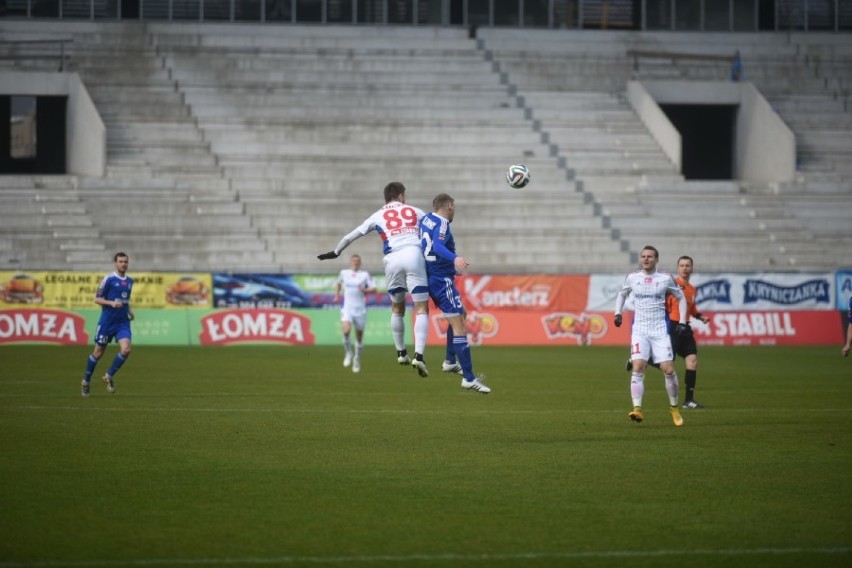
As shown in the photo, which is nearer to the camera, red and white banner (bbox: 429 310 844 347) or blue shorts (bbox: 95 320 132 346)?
blue shorts (bbox: 95 320 132 346)

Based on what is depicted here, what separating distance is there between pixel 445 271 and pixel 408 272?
0.47m

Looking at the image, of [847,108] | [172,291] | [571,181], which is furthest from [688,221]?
[172,291]

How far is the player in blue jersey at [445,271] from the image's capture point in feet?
53.7

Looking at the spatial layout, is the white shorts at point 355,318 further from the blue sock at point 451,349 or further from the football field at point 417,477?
the blue sock at point 451,349

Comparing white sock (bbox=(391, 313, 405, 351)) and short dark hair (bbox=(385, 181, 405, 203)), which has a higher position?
short dark hair (bbox=(385, 181, 405, 203))

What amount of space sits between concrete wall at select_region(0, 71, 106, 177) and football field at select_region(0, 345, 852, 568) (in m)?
23.5

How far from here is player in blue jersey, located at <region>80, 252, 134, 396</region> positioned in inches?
840

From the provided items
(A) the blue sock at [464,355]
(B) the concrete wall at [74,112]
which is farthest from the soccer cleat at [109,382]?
(B) the concrete wall at [74,112]

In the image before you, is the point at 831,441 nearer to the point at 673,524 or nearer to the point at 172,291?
the point at 673,524

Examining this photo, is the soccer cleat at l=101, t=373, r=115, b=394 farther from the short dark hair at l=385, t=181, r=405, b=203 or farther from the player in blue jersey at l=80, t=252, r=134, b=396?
the short dark hair at l=385, t=181, r=405, b=203

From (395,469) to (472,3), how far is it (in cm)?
4288

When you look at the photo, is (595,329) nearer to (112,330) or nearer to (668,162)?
Answer: (668,162)

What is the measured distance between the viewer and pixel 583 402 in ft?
67.6

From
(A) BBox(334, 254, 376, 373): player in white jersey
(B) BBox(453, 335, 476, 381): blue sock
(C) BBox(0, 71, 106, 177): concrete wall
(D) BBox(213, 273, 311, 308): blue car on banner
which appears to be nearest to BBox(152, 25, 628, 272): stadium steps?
(D) BBox(213, 273, 311, 308): blue car on banner
